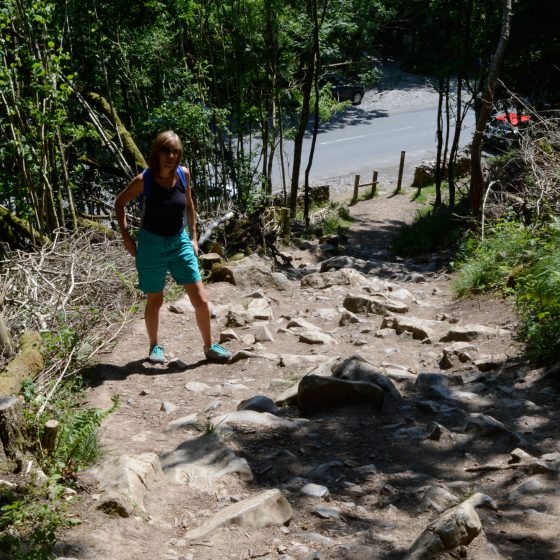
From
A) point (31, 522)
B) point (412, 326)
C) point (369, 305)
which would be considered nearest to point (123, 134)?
point (369, 305)

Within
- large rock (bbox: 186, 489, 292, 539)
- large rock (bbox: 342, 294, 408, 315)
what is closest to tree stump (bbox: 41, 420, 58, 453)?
large rock (bbox: 186, 489, 292, 539)

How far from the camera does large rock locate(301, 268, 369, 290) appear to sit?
32.7ft

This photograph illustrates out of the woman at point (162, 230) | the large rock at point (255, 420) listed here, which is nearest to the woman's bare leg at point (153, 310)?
the woman at point (162, 230)

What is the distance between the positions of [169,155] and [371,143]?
2299cm

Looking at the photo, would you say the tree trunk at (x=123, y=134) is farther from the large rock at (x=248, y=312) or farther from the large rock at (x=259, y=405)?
the large rock at (x=259, y=405)

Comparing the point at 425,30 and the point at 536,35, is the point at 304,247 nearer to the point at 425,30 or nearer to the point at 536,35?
the point at 536,35

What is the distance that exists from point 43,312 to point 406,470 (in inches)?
140

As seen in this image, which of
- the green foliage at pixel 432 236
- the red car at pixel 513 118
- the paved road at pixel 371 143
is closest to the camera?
the green foliage at pixel 432 236

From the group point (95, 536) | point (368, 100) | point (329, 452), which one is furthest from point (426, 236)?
point (368, 100)

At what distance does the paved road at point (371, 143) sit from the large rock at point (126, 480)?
55.8ft

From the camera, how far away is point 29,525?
131 inches

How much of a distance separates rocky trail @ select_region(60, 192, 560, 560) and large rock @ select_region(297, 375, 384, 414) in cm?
1

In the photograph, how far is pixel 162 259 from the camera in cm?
576

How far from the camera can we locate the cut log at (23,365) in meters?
4.79
